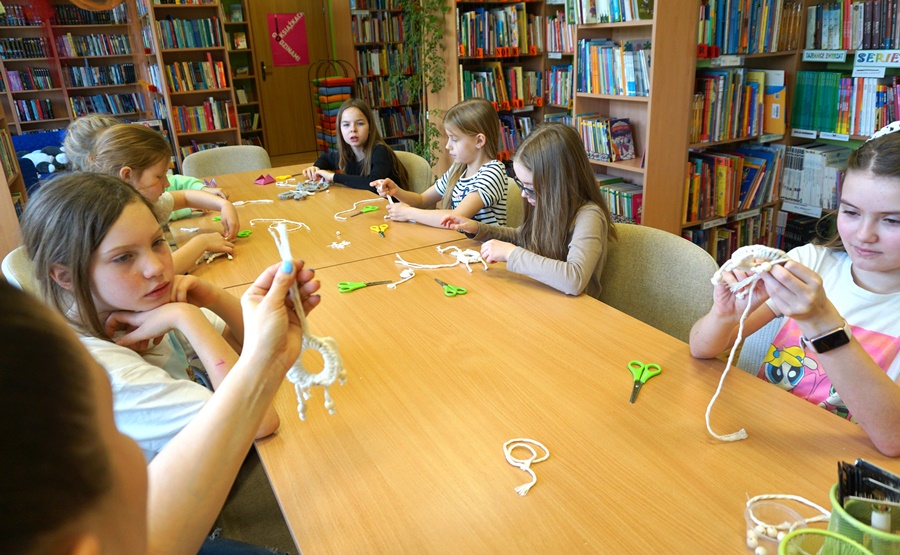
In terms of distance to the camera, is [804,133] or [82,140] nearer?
[82,140]

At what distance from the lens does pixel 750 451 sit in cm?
92

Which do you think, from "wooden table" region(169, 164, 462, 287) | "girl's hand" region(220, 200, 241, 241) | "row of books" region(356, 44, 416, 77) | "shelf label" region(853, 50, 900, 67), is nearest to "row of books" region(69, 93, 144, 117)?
"row of books" region(356, 44, 416, 77)

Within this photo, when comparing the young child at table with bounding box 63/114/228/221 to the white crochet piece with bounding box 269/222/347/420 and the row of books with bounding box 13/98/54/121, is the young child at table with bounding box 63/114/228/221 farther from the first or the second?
the row of books with bounding box 13/98/54/121

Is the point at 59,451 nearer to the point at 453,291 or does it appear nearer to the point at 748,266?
the point at 748,266

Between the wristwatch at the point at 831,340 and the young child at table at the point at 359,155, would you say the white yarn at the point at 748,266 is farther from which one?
the young child at table at the point at 359,155

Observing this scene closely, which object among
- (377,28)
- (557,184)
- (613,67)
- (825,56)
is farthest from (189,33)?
(825,56)

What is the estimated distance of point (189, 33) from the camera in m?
5.43

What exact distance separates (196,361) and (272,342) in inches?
42.3

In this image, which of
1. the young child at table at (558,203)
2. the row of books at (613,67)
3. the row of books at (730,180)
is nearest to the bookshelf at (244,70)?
the row of books at (613,67)

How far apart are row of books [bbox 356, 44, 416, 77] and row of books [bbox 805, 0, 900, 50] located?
14.1 feet

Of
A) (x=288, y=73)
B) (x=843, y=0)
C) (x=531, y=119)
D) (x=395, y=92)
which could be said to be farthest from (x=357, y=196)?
(x=288, y=73)

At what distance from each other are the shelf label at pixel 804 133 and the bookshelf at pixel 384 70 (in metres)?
3.98

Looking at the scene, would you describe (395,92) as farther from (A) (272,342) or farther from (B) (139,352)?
(A) (272,342)

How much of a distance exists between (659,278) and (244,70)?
6.86m
